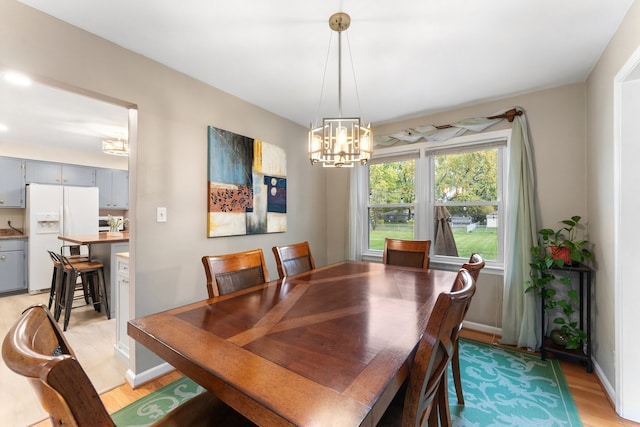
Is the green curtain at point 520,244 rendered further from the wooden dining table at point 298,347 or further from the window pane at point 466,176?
the wooden dining table at point 298,347

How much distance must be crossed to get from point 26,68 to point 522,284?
3979 mm

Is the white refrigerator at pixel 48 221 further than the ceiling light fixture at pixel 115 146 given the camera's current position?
Yes

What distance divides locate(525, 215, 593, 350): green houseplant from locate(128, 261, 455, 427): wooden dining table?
4.36 feet

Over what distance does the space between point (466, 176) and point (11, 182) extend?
651cm

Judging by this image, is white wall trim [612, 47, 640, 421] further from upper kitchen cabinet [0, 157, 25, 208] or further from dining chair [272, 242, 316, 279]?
upper kitchen cabinet [0, 157, 25, 208]

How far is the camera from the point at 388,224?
365cm

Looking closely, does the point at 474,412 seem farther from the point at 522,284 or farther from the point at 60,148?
the point at 60,148

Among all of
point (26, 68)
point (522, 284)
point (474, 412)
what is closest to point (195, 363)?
point (474, 412)

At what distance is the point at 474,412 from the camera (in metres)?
1.73

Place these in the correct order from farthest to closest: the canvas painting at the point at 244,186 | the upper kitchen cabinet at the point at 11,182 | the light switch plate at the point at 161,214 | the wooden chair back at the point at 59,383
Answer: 1. the upper kitchen cabinet at the point at 11,182
2. the canvas painting at the point at 244,186
3. the light switch plate at the point at 161,214
4. the wooden chair back at the point at 59,383

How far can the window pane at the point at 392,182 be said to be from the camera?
3.44 meters

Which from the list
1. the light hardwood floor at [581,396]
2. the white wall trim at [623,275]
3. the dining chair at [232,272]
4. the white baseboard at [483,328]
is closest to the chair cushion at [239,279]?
the dining chair at [232,272]

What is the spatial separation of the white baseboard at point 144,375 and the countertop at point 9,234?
12.8 feet

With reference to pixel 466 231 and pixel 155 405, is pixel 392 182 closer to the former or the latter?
pixel 466 231
